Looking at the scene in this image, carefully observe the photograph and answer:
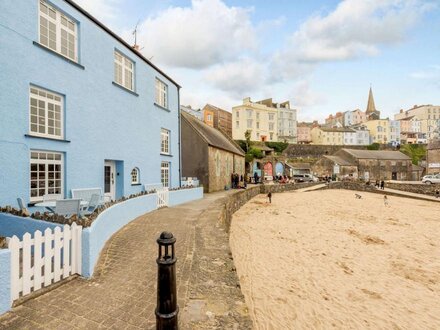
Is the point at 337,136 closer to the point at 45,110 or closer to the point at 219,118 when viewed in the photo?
the point at 219,118

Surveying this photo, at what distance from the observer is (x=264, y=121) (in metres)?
71.2

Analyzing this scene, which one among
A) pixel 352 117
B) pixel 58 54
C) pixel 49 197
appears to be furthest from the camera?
pixel 352 117

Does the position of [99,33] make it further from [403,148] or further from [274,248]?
[403,148]

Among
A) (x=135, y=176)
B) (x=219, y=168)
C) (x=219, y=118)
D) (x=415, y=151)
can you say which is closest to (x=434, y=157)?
(x=415, y=151)

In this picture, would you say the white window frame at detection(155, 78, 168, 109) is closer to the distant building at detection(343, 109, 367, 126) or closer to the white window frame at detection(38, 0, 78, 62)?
the white window frame at detection(38, 0, 78, 62)

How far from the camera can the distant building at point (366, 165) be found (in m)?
55.1

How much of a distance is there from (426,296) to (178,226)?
7.82 m

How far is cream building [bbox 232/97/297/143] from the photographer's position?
6788cm

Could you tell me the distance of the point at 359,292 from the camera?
7.18m

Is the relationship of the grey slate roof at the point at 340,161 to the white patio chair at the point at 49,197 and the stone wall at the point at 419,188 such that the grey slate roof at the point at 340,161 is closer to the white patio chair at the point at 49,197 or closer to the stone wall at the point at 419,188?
the stone wall at the point at 419,188

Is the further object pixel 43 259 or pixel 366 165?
pixel 366 165

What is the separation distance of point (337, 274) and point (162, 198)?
822 centimetres

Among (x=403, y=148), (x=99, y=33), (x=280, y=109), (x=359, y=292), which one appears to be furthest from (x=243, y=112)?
(x=359, y=292)

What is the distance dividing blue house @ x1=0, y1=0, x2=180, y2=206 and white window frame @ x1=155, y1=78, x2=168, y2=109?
1475mm
